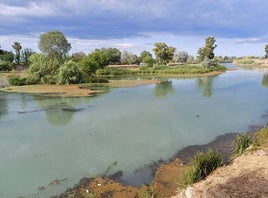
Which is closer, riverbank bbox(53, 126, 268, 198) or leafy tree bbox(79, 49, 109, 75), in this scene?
riverbank bbox(53, 126, 268, 198)

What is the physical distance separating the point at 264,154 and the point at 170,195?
11.6 feet

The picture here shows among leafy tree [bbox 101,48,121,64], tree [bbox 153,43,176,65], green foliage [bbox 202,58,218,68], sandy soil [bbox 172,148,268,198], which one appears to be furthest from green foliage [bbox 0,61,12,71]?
sandy soil [bbox 172,148,268,198]

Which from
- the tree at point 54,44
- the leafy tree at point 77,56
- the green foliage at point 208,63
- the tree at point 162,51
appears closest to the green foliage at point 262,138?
the green foliage at point 208,63

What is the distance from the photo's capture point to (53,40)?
6719 centimetres

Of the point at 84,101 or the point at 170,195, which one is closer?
the point at 170,195

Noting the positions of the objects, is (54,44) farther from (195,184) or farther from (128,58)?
(195,184)

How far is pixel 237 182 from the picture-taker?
6.19m

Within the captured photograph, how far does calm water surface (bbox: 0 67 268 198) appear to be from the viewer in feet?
27.3

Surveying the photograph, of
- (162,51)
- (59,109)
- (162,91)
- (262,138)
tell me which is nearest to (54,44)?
(162,51)

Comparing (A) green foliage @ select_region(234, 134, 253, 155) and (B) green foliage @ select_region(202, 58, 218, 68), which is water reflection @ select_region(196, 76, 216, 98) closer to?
(A) green foliage @ select_region(234, 134, 253, 155)

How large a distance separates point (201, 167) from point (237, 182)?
3.85 ft

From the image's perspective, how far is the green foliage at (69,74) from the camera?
3438 centimetres

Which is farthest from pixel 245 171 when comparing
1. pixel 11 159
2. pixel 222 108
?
pixel 222 108

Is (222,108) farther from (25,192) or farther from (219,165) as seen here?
(25,192)
